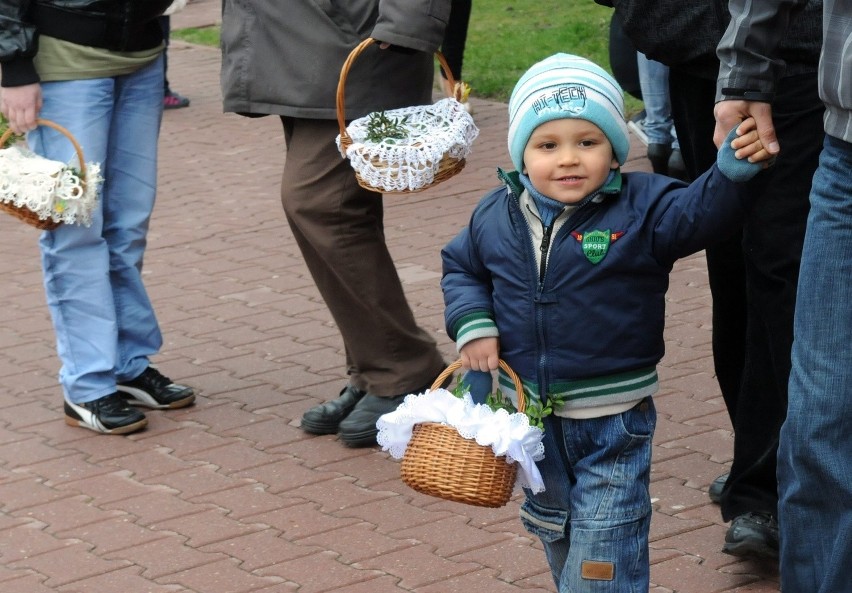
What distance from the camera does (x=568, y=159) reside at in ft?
10.0

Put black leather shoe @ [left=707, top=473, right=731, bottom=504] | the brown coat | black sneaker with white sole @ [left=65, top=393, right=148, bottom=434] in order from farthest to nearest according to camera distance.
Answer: black sneaker with white sole @ [left=65, top=393, right=148, bottom=434], the brown coat, black leather shoe @ [left=707, top=473, right=731, bottom=504]

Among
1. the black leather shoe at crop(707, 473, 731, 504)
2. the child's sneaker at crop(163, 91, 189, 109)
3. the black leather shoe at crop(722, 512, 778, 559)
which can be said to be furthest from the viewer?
the child's sneaker at crop(163, 91, 189, 109)

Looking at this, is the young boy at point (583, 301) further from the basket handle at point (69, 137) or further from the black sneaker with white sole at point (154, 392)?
the black sneaker with white sole at point (154, 392)

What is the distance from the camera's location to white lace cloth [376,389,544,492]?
302 centimetres

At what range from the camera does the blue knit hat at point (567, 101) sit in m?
3.06

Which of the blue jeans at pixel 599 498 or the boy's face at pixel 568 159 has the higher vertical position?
the boy's face at pixel 568 159

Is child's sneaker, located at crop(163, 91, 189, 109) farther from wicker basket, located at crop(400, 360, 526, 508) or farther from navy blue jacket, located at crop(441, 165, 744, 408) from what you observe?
wicker basket, located at crop(400, 360, 526, 508)

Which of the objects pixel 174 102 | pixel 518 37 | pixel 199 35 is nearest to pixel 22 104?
pixel 174 102

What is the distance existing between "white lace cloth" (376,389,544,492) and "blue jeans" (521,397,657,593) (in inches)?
4.0

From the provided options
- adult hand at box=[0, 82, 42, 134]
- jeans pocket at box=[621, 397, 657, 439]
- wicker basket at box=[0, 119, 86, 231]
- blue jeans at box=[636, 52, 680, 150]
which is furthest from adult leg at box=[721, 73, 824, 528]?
blue jeans at box=[636, 52, 680, 150]

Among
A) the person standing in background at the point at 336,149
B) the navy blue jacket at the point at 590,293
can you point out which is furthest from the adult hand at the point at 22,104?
the navy blue jacket at the point at 590,293

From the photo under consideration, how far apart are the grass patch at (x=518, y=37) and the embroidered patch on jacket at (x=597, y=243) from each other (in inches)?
260

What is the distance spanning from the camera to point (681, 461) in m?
4.46

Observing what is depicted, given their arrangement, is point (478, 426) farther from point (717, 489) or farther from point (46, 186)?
point (46, 186)
